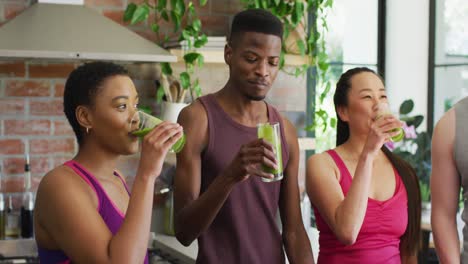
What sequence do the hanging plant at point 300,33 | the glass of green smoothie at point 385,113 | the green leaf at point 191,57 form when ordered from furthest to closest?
1. the hanging plant at point 300,33
2. the green leaf at point 191,57
3. the glass of green smoothie at point 385,113

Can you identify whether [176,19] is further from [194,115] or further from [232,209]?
[232,209]

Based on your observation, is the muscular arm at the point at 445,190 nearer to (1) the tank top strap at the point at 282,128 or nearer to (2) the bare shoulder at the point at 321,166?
(2) the bare shoulder at the point at 321,166

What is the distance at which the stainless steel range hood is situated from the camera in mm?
3018

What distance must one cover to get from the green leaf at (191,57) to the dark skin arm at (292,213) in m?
1.40

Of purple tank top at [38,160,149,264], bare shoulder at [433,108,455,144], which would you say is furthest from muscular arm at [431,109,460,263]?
purple tank top at [38,160,149,264]

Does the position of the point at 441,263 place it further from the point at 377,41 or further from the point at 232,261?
the point at 377,41

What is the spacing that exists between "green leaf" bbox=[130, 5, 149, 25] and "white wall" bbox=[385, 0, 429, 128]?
2541mm

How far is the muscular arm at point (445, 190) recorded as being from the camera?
2.00m

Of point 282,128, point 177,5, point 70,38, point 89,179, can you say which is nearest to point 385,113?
point 282,128

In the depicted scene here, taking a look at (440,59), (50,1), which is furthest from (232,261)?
(440,59)

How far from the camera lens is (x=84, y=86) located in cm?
179

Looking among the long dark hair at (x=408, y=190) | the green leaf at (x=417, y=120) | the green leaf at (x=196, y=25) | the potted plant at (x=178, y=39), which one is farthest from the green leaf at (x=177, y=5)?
the green leaf at (x=417, y=120)

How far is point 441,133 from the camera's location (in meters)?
2.01

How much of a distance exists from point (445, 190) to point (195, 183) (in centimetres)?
66
